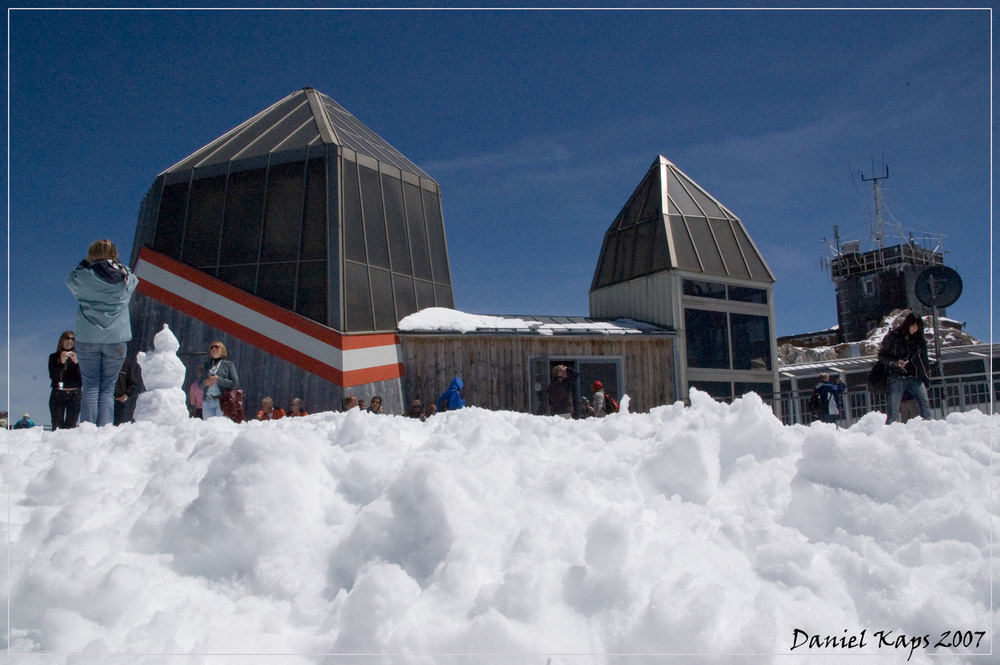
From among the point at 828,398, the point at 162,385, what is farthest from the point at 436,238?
the point at 162,385

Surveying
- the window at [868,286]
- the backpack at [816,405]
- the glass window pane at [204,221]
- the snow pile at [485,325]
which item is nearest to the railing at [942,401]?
the backpack at [816,405]

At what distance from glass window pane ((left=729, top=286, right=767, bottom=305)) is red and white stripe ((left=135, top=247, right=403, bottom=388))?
9.45m

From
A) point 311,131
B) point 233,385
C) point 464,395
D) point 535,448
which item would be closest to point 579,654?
point 535,448

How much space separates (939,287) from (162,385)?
11824mm

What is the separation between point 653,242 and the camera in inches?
712

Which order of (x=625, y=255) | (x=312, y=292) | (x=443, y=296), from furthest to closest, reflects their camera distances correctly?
(x=625, y=255) → (x=443, y=296) → (x=312, y=292)

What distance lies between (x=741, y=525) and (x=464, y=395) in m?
11.0

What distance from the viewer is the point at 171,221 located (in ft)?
47.5

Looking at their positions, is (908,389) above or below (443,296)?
below

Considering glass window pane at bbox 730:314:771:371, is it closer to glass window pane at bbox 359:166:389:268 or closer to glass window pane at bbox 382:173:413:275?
glass window pane at bbox 382:173:413:275

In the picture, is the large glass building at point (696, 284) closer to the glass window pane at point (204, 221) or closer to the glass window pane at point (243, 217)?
the glass window pane at point (243, 217)

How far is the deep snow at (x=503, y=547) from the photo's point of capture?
2734mm

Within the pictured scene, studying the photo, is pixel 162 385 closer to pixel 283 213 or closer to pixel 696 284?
pixel 283 213

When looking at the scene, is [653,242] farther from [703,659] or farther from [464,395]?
[703,659]
